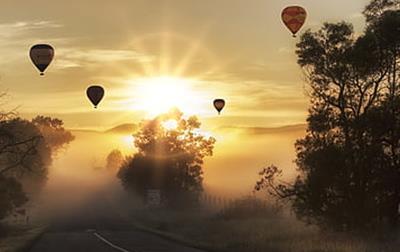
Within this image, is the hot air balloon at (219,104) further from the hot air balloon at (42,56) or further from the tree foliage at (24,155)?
the hot air balloon at (42,56)

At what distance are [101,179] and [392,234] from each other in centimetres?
15566

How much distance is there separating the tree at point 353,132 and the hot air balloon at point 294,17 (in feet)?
16.0

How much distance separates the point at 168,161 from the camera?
91.9 m

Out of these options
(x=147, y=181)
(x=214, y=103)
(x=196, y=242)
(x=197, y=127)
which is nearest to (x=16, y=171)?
(x=147, y=181)

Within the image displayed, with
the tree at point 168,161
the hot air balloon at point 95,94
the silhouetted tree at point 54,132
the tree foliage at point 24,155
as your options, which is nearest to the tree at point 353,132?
the tree foliage at point 24,155

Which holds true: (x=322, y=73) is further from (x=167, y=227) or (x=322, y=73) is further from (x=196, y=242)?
(x=167, y=227)

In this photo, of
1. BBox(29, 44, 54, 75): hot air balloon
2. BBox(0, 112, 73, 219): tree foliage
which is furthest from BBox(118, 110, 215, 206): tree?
BBox(29, 44, 54, 75): hot air balloon

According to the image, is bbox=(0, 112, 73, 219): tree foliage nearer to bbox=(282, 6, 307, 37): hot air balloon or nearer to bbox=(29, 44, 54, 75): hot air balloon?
bbox=(29, 44, 54, 75): hot air balloon

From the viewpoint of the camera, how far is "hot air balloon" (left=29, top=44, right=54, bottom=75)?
5166 cm

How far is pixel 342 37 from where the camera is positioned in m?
39.2

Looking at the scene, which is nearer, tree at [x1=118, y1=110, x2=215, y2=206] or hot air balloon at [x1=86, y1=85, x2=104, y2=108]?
hot air balloon at [x1=86, y1=85, x2=104, y2=108]

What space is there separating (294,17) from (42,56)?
1801cm

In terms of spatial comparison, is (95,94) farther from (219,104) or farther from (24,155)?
(24,155)

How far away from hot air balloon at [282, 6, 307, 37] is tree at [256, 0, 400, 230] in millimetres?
4870
